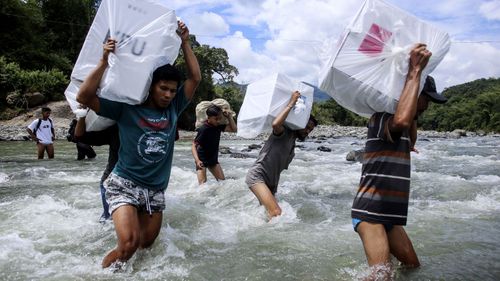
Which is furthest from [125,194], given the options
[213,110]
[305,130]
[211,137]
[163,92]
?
[211,137]

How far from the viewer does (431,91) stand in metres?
3.18

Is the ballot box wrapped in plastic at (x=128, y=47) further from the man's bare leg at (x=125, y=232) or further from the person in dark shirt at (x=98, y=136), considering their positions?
the man's bare leg at (x=125, y=232)

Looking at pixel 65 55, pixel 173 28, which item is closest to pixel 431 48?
pixel 173 28

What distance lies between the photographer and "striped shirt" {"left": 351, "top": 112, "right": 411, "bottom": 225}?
122 inches

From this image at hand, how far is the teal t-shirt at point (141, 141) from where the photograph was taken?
363cm

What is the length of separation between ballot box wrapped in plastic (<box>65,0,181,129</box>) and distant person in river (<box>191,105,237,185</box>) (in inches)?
136

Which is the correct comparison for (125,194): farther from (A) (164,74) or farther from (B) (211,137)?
(B) (211,137)

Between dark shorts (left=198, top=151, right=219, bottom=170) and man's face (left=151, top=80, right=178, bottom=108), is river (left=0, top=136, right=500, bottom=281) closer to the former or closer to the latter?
dark shorts (left=198, top=151, right=219, bottom=170)

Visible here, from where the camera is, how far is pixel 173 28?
3.84 m

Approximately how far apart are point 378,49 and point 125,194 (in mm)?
2237

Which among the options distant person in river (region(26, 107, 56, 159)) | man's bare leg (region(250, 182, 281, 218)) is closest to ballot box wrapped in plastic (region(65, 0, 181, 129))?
man's bare leg (region(250, 182, 281, 218))

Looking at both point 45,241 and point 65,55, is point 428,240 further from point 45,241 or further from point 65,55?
point 65,55

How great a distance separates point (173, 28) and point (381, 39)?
1.75 m

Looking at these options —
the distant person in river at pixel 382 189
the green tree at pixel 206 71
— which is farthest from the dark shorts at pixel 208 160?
the green tree at pixel 206 71
